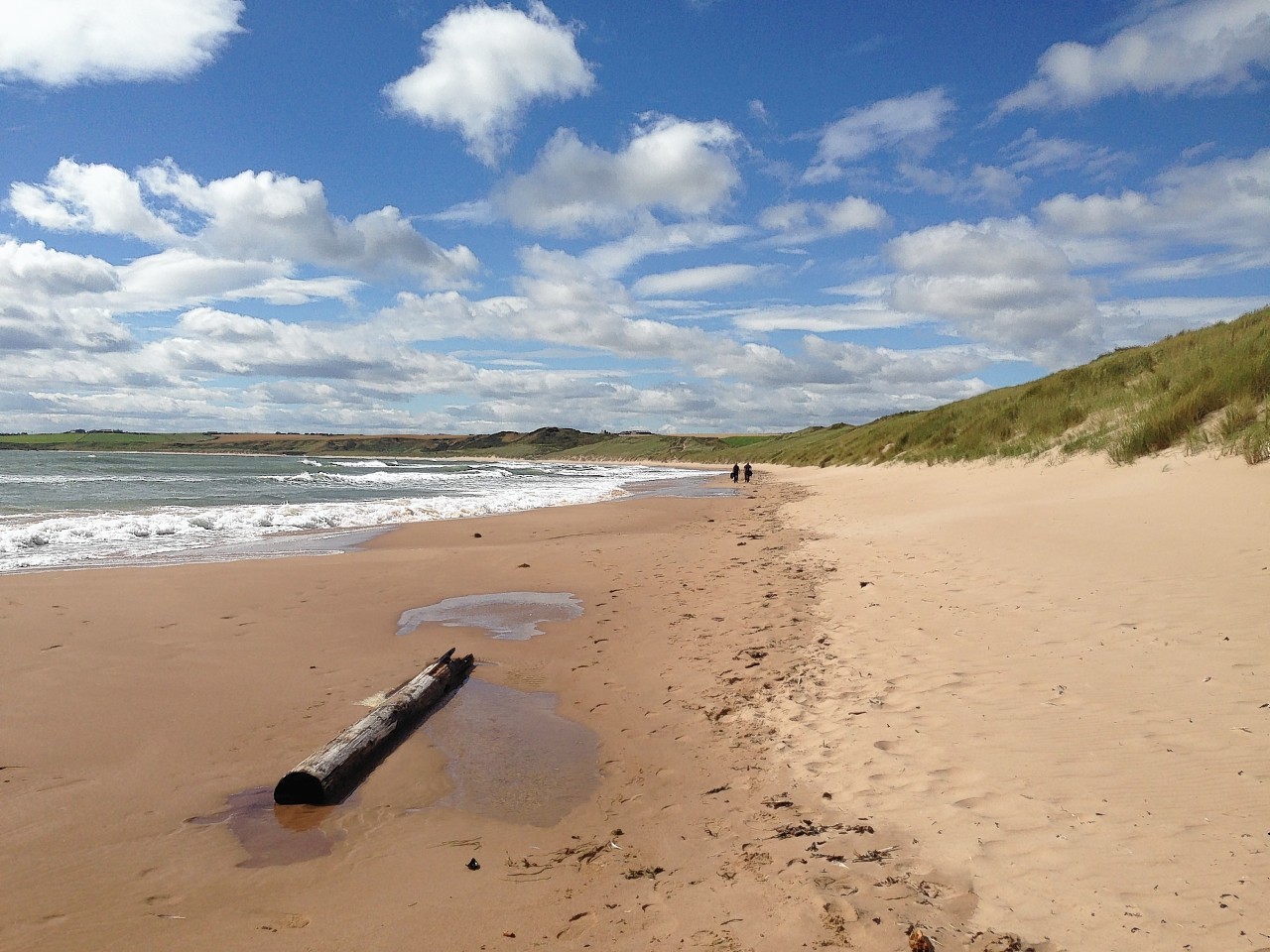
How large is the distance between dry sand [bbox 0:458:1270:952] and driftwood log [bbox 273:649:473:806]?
0.17m

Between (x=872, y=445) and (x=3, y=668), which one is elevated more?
(x=872, y=445)

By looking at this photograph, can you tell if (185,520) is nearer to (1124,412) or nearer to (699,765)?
(699,765)

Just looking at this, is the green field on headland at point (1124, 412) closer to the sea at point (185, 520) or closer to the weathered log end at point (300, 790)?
the weathered log end at point (300, 790)

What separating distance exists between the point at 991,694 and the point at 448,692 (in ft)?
15.3

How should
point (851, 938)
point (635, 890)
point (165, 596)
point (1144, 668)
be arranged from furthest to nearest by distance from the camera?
point (165, 596), point (1144, 668), point (635, 890), point (851, 938)

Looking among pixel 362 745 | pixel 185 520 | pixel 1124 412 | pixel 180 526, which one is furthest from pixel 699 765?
pixel 1124 412

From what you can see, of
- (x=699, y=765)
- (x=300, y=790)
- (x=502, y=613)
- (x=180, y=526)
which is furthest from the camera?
(x=180, y=526)

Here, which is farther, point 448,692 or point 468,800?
point 448,692

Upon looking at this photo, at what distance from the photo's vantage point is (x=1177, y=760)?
150 inches

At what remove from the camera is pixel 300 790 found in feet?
14.6

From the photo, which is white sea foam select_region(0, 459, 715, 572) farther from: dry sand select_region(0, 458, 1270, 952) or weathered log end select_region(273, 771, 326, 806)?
weathered log end select_region(273, 771, 326, 806)

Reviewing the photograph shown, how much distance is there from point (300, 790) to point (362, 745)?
21.3 inches

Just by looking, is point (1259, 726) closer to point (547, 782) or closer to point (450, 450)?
point (547, 782)

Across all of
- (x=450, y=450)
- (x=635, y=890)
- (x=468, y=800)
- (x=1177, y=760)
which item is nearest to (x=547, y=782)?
(x=468, y=800)
